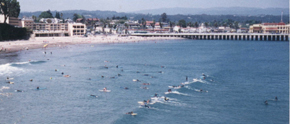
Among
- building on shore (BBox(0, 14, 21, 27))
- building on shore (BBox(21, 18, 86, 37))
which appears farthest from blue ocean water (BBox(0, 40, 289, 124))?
building on shore (BBox(21, 18, 86, 37))

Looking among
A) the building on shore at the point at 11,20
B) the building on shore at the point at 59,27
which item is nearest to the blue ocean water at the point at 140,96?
the building on shore at the point at 11,20

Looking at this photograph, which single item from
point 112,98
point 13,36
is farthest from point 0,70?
point 13,36

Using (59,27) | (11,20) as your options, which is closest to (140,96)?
(11,20)

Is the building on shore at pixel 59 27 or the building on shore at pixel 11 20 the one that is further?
the building on shore at pixel 59 27

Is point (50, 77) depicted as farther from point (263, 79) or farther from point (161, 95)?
point (263, 79)

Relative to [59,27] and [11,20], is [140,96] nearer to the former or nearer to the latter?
[11,20]

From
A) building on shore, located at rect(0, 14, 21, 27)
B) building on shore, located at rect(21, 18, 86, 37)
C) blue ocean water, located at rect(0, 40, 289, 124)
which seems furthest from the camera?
building on shore, located at rect(21, 18, 86, 37)

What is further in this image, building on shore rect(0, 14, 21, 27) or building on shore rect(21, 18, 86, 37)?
building on shore rect(21, 18, 86, 37)

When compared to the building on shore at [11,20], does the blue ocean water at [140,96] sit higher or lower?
lower

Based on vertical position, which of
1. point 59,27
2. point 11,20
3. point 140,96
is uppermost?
Result: point 11,20

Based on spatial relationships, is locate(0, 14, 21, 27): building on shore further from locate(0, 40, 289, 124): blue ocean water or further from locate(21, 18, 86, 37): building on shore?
locate(0, 40, 289, 124): blue ocean water

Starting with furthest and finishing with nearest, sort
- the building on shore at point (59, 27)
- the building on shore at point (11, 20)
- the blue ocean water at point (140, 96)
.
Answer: the building on shore at point (59, 27) < the building on shore at point (11, 20) < the blue ocean water at point (140, 96)

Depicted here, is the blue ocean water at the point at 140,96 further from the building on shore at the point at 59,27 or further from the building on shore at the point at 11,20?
the building on shore at the point at 59,27

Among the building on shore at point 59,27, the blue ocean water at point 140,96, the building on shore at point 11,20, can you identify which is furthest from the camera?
the building on shore at point 59,27
